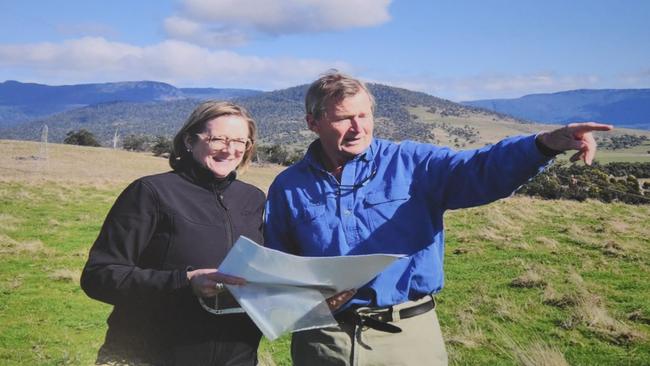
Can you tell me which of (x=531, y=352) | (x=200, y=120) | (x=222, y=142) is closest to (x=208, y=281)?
(x=222, y=142)

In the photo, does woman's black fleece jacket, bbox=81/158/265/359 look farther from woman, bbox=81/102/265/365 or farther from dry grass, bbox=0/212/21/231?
dry grass, bbox=0/212/21/231

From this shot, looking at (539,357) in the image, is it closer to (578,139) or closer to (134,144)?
(578,139)

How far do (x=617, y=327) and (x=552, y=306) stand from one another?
1.35 meters

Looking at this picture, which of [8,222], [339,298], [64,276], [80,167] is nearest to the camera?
[339,298]

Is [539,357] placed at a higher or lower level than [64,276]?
higher

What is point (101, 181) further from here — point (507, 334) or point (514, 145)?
point (514, 145)

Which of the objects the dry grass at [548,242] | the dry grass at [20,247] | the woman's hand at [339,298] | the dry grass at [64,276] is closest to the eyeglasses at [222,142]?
the woman's hand at [339,298]

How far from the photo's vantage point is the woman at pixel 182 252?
2.53m

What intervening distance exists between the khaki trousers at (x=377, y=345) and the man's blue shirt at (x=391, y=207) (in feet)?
0.47

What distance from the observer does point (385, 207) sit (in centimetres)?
262

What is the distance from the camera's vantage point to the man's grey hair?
2729mm

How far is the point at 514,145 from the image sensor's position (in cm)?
234

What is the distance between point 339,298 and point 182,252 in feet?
2.59

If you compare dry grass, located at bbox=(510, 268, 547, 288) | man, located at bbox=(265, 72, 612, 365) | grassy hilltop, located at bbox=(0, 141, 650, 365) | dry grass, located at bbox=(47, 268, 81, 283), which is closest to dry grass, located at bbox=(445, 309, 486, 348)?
grassy hilltop, located at bbox=(0, 141, 650, 365)
